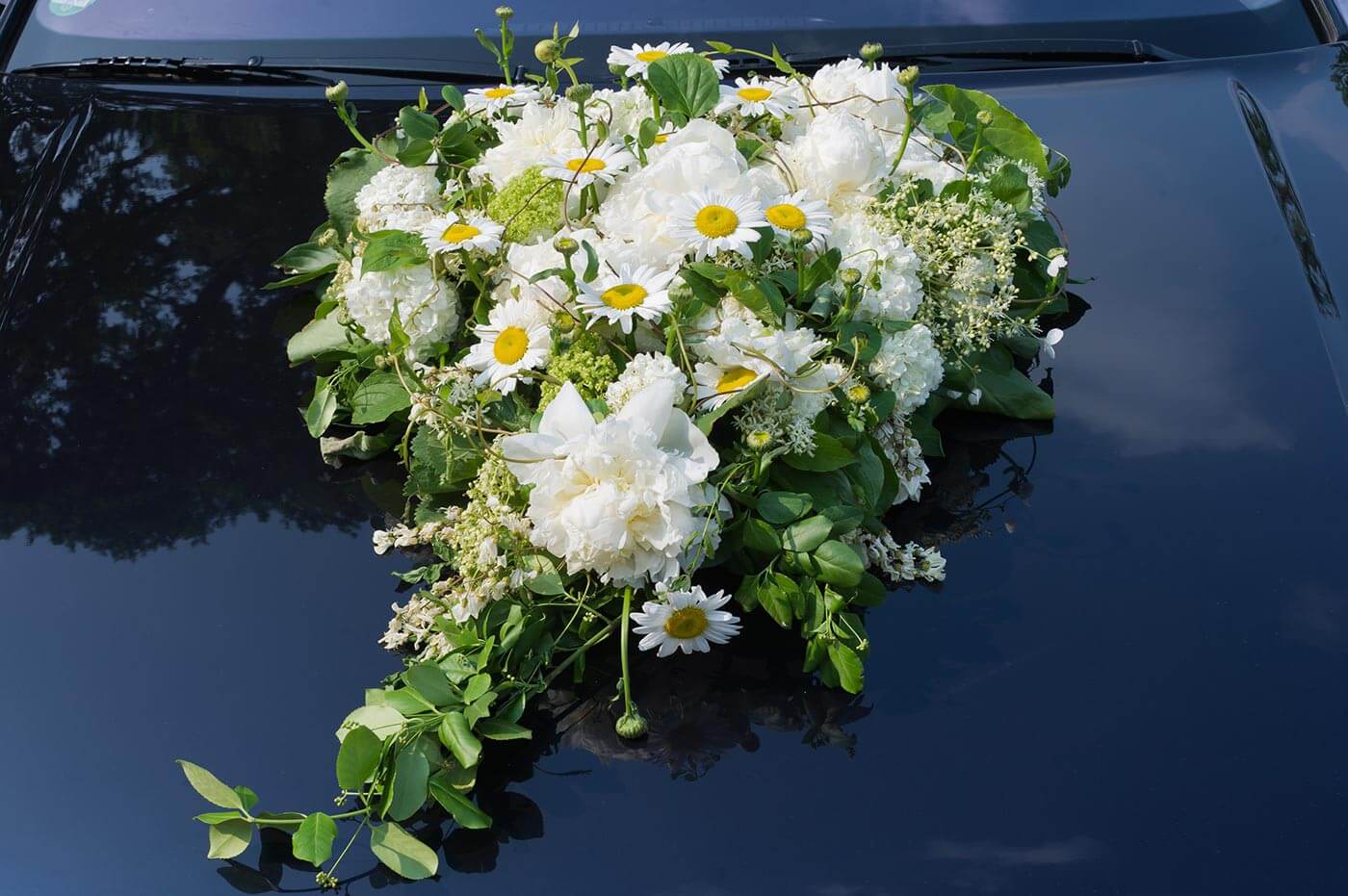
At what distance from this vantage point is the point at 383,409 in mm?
1728

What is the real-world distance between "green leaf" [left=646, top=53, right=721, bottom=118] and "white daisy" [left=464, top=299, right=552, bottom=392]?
36cm

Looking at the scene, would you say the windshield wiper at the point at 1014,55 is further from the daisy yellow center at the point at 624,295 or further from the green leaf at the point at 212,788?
the green leaf at the point at 212,788

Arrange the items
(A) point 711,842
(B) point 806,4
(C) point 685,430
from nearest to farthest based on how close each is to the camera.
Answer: (A) point 711,842 < (C) point 685,430 < (B) point 806,4

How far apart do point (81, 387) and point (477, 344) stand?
2.20 feet

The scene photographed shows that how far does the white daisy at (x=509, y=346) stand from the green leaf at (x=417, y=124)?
36cm

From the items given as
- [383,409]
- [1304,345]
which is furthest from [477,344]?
[1304,345]

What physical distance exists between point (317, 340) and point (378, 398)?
0.24 m

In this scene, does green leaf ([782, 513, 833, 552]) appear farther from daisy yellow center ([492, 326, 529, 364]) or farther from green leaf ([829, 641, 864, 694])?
daisy yellow center ([492, 326, 529, 364])

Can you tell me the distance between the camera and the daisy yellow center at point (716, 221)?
1.52m

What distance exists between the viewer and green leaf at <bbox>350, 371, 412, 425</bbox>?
1.72 m

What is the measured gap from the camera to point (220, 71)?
2.50m

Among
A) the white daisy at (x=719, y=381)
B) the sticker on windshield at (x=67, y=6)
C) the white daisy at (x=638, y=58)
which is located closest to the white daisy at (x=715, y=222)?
the white daisy at (x=719, y=381)

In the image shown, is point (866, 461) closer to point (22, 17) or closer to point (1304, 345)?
point (1304, 345)

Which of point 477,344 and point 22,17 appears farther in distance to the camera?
point 22,17
